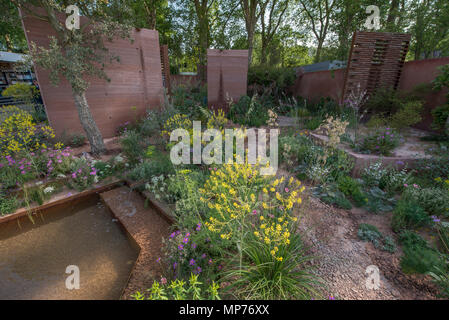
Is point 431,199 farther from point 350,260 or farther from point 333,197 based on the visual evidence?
point 350,260

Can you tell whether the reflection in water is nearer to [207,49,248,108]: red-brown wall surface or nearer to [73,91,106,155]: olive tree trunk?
[73,91,106,155]: olive tree trunk

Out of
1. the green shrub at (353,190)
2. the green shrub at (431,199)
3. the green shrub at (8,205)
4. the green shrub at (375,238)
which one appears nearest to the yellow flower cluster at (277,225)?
the green shrub at (375,238)

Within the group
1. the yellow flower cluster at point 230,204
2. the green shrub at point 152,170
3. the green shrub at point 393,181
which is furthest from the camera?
the green shrub at point 152,170

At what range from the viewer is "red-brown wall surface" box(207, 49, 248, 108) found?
6.24 m

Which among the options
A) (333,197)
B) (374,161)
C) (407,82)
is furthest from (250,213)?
(407,82)

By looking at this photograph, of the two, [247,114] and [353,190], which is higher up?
A: [247,114]

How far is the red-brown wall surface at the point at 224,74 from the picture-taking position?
6.24 metres

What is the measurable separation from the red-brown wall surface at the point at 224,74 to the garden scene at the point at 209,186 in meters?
0.03

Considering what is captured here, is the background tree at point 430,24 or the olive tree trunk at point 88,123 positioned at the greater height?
the background tree at point 430,24

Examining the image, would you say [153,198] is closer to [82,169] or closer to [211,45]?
[82,169]

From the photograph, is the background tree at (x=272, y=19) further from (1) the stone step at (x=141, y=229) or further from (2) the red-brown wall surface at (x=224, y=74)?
(1) the stone step at (x=141, y=229)

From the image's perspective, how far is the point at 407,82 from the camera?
18.0ft

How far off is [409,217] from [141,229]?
3.07 m

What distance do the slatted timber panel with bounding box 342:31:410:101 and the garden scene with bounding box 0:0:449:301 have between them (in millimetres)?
35
